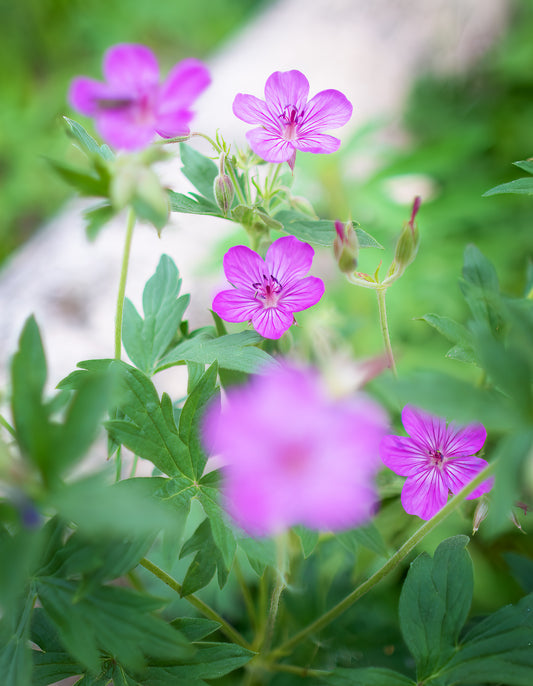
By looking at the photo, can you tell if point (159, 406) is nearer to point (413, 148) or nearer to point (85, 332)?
point (85, 332)

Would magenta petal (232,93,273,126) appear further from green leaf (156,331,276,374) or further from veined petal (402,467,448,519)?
veined petal (402,467,448,519)

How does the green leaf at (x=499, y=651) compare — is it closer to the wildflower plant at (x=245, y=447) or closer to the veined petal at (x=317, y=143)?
the wildflower plant at (x=245, y=447)

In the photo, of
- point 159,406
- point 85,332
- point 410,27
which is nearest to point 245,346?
point 159,406

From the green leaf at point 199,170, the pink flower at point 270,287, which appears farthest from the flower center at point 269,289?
the green leaf at point 199,170

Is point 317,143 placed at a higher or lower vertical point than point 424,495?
higher

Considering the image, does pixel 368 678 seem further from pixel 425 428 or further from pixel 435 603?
pixel 425 428

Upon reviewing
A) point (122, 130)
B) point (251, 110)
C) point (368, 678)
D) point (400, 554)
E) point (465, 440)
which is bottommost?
point (368, 678)

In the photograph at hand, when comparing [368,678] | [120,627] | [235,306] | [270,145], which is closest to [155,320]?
[235,306]
